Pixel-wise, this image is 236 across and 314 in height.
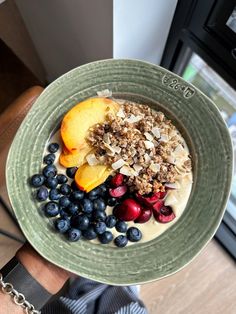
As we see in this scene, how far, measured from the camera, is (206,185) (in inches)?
29.2

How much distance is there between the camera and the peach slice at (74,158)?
749 mm

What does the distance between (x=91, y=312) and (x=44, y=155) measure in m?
0.54

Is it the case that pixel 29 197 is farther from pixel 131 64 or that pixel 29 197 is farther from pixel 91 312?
pixel 91 312

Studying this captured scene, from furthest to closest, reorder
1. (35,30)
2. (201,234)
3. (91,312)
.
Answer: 1. (35,30)
2. (91,312)
3. (201,234)

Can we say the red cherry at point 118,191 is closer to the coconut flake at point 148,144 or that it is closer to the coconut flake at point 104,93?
the coconut flake at point 148,144

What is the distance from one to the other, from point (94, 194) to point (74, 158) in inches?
3.4

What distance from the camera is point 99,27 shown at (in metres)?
0.90

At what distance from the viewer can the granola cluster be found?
733mm

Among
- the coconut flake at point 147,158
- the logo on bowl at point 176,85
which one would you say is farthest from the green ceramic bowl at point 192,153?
the coconut flake at point 147,158

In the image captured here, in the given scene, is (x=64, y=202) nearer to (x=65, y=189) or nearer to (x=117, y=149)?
(x=65, y=189)

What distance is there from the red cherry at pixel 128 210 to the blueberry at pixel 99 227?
4 cm

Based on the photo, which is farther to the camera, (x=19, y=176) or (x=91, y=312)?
(x=91, y=312)

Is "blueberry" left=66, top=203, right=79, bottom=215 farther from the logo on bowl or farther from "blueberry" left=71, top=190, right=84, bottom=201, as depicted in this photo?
the logo on bowl

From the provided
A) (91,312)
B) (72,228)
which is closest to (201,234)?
(72,228)
